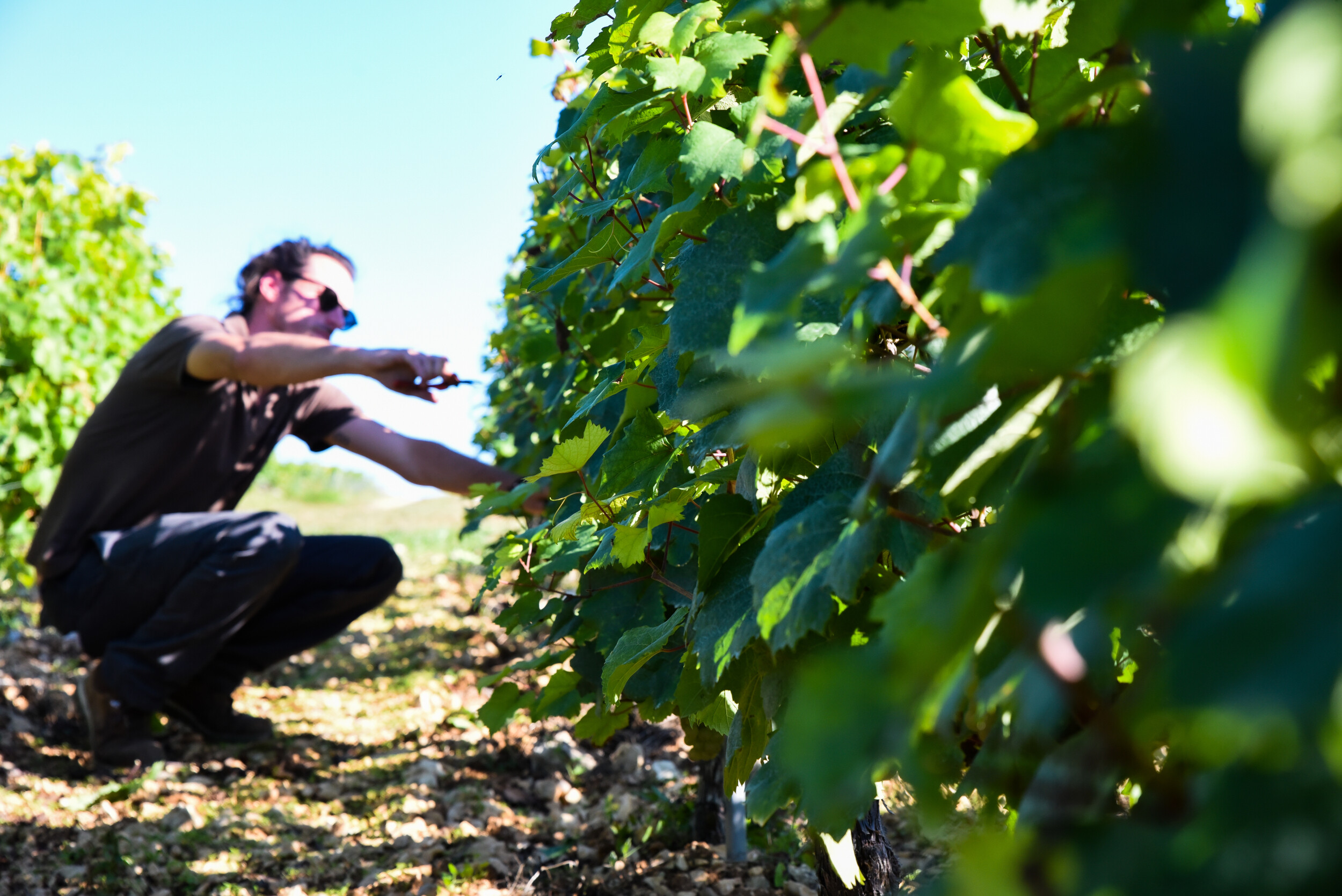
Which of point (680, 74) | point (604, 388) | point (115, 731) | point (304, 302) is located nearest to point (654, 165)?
point (680, 74)

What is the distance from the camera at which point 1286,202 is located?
0.81 ft

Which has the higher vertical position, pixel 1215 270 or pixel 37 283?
pixel 37 283

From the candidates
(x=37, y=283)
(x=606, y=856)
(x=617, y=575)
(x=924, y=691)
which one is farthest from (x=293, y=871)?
(x=37, y=283)

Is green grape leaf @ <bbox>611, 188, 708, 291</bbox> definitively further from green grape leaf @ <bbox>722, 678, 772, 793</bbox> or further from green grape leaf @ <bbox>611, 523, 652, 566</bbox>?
green grape leaf @ <bbox>722, 678, 772, 793</bbox>

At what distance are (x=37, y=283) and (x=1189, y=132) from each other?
19.6 ft

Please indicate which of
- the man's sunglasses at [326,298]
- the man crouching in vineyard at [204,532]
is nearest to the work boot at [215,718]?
the man crouching in vineyard at [204,532]

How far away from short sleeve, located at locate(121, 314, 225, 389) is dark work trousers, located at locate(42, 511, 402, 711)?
520mm

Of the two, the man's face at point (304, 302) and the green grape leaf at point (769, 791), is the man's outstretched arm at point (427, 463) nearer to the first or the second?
the man's face at point (304, 302)

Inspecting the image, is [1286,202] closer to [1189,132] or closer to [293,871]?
[1189,132]

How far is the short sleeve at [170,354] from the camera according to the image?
3391mm

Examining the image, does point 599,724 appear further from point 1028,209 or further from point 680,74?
point 1028,209

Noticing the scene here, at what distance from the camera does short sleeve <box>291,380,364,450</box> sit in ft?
13.3

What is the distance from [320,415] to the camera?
4.09 metres

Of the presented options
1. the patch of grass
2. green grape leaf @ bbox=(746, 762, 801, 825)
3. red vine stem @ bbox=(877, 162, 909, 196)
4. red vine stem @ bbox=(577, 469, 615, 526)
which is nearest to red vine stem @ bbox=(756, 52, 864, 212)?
red vine stem @ bbox=(877, 162, 909, 196)
